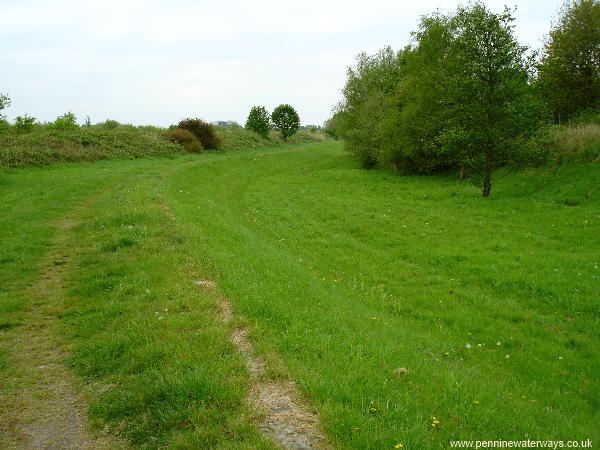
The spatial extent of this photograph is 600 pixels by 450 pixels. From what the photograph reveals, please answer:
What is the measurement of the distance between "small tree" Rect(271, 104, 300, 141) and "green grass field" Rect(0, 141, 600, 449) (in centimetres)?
6379

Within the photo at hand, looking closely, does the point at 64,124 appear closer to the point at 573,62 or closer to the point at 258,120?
the point at 258,120

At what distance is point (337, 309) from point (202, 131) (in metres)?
49.4

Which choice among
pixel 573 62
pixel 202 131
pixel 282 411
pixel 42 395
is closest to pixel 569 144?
pixel 573 62

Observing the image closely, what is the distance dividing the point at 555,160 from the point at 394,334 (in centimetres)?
2018

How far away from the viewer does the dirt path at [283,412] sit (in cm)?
502

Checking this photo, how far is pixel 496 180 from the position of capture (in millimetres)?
27688

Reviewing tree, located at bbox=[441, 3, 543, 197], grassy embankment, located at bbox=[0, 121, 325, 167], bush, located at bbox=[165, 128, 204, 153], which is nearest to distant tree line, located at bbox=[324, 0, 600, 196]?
tree, located at bbox=[441, 3, 543, 197]

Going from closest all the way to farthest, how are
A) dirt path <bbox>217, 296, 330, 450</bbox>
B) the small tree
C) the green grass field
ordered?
dirt path <bbox>217, 296, 330, 450</bbox>
the green grass field
the small tree

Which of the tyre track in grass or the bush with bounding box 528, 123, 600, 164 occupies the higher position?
the bush with bounding box 528, 123, 600, 164

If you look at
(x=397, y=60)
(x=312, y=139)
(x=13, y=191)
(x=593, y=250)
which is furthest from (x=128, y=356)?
(x=312, y=139)

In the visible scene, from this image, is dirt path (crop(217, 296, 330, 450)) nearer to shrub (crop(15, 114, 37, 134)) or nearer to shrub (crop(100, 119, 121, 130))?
shrub (crop(15, 114, 37, 134))

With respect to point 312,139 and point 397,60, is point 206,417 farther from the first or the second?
point 312,139

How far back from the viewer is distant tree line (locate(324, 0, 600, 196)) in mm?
23547

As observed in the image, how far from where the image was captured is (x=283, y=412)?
5504 millimetres
